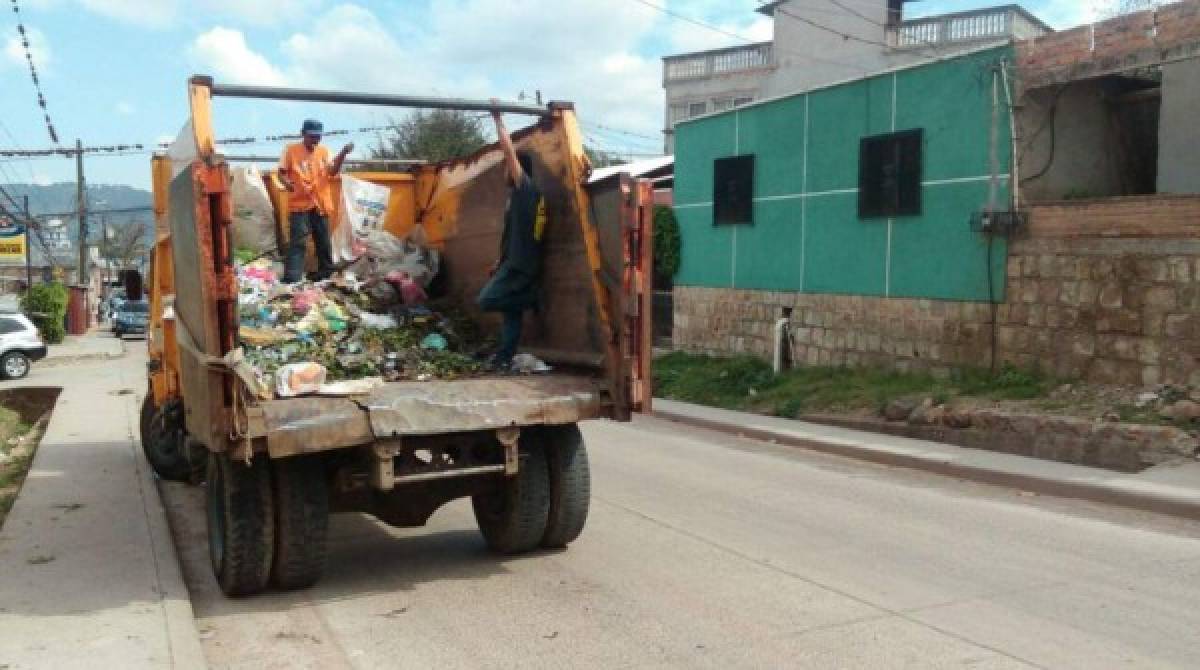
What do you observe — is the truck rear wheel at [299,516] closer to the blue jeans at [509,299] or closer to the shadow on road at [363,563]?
the shadow on road at [363,563]

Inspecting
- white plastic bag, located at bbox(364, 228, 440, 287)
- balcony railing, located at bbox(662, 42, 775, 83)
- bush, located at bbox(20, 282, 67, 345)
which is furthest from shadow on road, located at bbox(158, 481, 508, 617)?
bush, located at bbox(20, 282, 67, 345)

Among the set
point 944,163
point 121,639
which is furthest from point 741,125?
point 121,639

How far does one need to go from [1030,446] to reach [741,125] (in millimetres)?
8506

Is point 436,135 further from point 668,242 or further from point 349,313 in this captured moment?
point 349,313

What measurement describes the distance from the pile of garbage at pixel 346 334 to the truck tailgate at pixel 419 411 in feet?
0.83

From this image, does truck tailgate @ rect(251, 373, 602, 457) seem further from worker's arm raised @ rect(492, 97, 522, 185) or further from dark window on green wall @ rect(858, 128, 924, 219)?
dark window on green wall @ rect(858, 128, 924, 219)

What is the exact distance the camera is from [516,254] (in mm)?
6836

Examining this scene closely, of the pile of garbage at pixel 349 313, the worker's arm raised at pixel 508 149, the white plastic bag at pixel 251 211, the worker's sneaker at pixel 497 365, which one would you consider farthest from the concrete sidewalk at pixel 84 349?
the worker's arm raised at pixel 508 149

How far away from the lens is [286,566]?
18.1 ft

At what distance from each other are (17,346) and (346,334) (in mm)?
20000

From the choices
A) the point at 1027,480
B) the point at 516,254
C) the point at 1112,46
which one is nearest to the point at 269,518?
the point at 516,254

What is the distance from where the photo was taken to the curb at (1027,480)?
823cm

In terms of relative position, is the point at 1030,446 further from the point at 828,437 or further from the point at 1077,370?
the point at 828,437

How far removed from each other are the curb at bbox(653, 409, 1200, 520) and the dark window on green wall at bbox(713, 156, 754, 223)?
5491 mm
